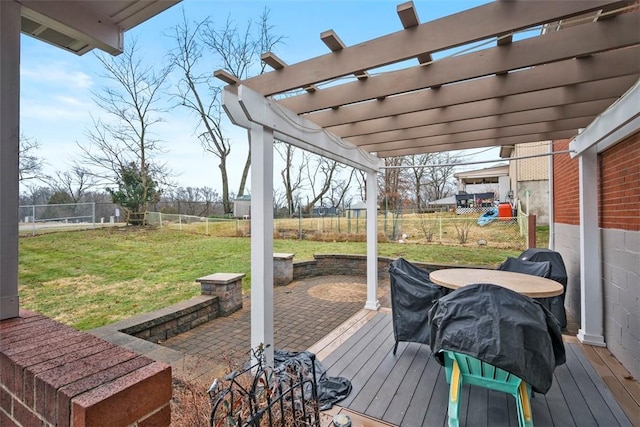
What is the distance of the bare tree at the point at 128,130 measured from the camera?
841 cm

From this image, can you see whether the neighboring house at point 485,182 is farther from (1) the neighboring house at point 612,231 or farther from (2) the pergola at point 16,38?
(2) the pergola at point 16,38

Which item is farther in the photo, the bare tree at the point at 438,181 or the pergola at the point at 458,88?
the bare tree at the point at 438,181

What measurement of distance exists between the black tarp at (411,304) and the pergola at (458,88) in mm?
1282

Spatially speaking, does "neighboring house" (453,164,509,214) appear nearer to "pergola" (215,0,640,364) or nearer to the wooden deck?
"pergola" (215,0,640,364)

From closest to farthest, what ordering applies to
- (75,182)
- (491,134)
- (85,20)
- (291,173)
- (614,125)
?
(85,20) < (614,125) < (491,134) < (75,182) < (291,173)

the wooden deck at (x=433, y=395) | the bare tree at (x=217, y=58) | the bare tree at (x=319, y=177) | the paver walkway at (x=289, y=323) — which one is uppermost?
the bare tree at (x=217, y=58)

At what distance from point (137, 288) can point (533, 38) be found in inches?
246

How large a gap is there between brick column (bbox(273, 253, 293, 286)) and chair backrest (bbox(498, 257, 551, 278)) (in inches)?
156

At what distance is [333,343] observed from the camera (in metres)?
3.23

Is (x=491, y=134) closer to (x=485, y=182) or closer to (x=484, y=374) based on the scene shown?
(x=484, y=374)

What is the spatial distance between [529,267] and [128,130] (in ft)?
34.1

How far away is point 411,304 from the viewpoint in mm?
2846

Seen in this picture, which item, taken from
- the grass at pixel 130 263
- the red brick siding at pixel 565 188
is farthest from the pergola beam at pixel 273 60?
the red brick siding at pixel 565 188

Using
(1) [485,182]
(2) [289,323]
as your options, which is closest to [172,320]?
(2) [289,323]
